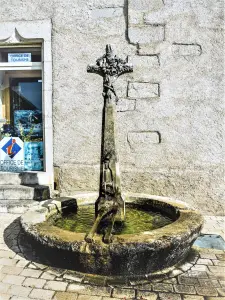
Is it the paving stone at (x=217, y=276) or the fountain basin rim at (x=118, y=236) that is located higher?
the fountain basin rim at (x=118, y=236)

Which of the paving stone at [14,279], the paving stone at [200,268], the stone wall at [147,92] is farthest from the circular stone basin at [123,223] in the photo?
the stone wall at [147,92]

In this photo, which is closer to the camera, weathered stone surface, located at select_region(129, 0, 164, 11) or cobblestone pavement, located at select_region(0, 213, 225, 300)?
cobblestone pavement, located at select_region(0, 213, 225, 300)

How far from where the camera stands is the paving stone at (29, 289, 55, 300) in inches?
82.7

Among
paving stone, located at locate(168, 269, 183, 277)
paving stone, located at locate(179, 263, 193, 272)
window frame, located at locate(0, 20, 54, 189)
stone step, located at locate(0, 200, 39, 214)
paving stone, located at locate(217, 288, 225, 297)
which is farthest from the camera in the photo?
window frame, located at locate(0, 20, 54, 189)

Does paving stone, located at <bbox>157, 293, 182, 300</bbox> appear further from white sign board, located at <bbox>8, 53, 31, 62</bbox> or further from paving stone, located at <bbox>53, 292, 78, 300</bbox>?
white sign board, located at <bbox>8, 53, 31, 62</bbox>

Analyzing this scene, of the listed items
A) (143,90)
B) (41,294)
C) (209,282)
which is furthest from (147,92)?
(41,294)

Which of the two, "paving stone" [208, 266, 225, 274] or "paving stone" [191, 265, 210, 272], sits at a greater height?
"paving stone" [191, 265, 210, 272]

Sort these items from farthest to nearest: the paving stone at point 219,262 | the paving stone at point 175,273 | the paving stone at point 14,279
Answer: the paving stone at point 219,262 → the paving stone at point 175,273 → the paving stone at point 14,279

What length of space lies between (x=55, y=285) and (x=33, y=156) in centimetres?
304

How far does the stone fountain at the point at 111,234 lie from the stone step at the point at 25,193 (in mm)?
1192

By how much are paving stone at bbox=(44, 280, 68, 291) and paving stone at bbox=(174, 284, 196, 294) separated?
2.78 feet

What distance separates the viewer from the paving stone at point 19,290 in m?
2.14

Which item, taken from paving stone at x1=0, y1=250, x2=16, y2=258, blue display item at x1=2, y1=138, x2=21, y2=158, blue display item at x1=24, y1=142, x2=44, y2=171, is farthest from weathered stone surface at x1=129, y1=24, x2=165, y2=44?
paving stone at x1=0, y1=250, x2=16, y2=258

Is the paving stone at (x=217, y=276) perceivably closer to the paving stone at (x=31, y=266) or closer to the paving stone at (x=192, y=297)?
the paving stone at (x=192, y=297)
